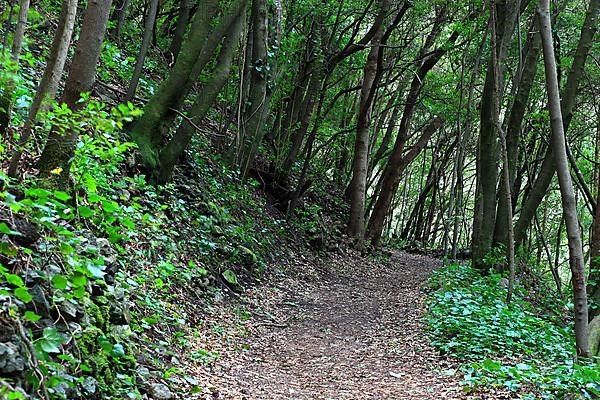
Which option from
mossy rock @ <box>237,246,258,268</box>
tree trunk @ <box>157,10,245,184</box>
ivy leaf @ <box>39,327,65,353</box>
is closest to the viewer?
ivy leaf @ <box>39,327,65,353</box>

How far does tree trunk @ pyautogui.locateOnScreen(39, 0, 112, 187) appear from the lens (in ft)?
14.2

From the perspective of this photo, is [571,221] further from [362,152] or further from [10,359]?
[362,152]

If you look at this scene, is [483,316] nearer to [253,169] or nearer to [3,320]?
[3,320]

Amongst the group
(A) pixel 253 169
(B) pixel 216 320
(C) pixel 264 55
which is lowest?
(B) pixel 216 320

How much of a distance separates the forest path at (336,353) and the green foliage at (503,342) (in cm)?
29

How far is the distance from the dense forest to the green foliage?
0.03 metres

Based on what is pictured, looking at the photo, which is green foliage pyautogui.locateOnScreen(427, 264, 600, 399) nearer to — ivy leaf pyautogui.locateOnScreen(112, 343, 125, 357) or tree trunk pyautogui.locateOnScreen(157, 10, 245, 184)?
ivy leaf pyautogui.locateOnScreen(112, 343, 125, 357)

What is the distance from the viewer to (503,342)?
20.3 ft

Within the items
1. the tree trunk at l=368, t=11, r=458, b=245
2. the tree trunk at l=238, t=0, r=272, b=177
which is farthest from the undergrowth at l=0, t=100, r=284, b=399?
the tree trunk at l=368, t=11, r=458, b=245

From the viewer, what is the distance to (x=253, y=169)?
13.2 meters

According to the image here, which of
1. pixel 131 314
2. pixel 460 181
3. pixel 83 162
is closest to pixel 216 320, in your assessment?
pixel 131 314

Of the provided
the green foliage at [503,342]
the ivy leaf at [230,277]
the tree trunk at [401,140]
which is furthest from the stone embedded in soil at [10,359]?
the tree trunk at [401,140]

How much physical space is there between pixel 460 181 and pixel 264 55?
8257 mm

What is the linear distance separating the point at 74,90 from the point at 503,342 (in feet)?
17.4
